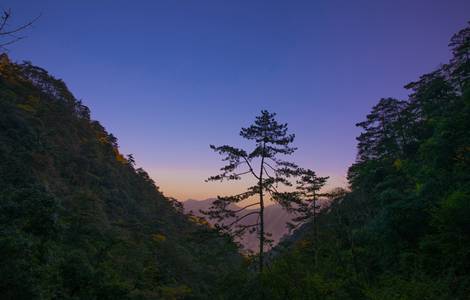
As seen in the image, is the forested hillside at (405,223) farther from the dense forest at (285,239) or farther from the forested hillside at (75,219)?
the forested hillside at (75,219)

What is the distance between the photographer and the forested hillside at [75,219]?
1108 centimetres

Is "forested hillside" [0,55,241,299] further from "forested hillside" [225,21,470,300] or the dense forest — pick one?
"forested hillside" [225,21,470,300]

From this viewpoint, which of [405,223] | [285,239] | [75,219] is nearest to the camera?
[405,223]

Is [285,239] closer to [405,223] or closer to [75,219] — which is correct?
[405,223]

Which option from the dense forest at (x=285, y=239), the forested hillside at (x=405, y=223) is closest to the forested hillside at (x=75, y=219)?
the dense forest at (x=285, y=239)

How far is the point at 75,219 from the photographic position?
66.7 ft

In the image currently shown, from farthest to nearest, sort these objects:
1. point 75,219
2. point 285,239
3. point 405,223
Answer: point 75,219 < point 285,239 < point 405,223

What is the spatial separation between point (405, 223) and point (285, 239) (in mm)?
7628

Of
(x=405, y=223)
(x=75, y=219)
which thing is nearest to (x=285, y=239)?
(x=405, y=223)

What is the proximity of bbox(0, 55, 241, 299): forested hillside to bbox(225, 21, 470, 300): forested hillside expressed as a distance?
4.79 metres

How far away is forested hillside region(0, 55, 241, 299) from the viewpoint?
36.4ft

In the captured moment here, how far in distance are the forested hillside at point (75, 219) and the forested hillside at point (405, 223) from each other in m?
4.79

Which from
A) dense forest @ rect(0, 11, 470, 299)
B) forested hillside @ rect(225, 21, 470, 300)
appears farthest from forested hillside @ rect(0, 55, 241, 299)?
forested hillside @ rect(225, 21, 470, 300)

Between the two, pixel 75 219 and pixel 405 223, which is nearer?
pixel 405 223
